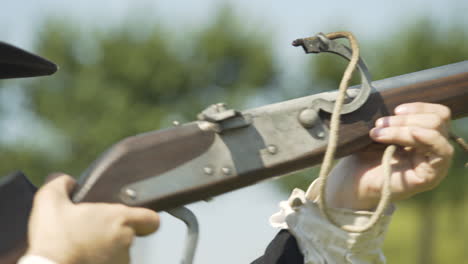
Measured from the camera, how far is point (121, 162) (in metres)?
2.02

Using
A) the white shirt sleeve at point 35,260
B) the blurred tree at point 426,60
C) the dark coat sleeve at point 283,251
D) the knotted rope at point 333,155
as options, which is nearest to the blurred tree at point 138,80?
the blurred tree at point 426,60

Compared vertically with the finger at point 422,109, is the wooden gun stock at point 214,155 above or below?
above

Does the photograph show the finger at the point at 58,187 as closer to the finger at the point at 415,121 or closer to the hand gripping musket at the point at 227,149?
the hand gripping musket at the point at 227,149

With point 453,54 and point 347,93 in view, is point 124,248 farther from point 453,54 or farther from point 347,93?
point 453,54

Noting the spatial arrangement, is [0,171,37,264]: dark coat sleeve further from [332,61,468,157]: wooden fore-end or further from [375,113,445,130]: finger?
[375,113,445,130]: finger

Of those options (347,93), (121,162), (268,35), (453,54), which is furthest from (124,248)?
(268,35)

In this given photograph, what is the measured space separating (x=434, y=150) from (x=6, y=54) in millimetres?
1395

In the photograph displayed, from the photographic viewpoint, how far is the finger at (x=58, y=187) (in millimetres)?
1937

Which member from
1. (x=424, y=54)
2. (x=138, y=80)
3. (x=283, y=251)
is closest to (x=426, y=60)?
(x=424, y=54)

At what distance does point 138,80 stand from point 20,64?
1330 centimetres

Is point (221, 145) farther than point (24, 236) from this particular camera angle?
Yes

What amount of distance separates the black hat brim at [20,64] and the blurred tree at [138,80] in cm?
1254

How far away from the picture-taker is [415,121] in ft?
7.76

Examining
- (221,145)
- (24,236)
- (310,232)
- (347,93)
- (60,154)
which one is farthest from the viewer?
(60,154)
